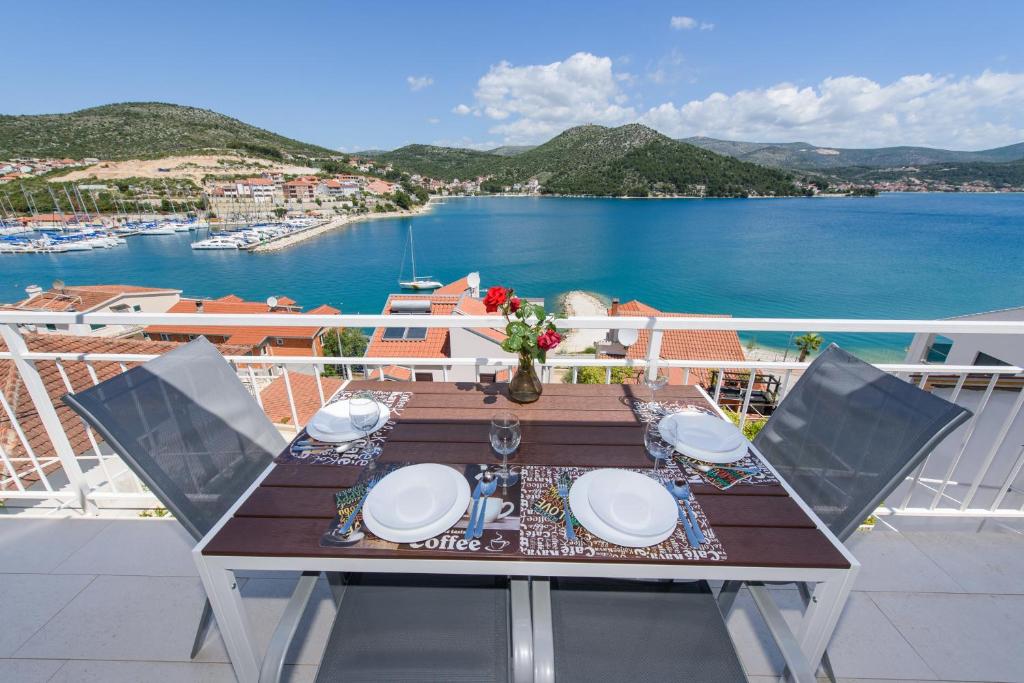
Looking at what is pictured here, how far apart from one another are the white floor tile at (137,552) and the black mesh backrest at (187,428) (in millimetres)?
733

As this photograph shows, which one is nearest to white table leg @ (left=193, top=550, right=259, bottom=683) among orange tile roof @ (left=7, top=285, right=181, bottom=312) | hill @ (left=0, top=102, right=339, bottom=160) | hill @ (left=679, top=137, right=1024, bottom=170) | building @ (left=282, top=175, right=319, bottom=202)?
orange tile roof @ (left=7, top=285, right=181, bottom=312)

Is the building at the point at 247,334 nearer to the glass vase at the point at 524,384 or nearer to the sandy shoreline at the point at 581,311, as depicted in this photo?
the sandy shoreline at the point at 581,311

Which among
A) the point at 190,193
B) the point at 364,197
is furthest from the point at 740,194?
the point at 190,193

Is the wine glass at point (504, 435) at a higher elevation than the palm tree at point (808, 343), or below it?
higher

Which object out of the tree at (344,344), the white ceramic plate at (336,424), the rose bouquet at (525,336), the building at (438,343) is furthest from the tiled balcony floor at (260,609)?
the tree at (344,344)

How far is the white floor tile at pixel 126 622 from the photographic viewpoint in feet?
4.54

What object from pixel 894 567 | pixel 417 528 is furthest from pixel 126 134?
pixel 894 567

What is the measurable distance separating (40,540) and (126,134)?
69.5 meters

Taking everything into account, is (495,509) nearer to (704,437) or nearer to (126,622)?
(704,437)

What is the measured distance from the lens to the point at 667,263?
37.4 meters

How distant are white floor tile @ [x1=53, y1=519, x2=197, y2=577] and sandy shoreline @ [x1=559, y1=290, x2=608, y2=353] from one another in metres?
16.9

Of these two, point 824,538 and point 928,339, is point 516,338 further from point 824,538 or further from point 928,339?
point 928,339

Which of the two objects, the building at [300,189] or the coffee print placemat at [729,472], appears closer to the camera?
the coffee print placemat at [729,472]

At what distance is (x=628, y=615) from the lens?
112 cm
